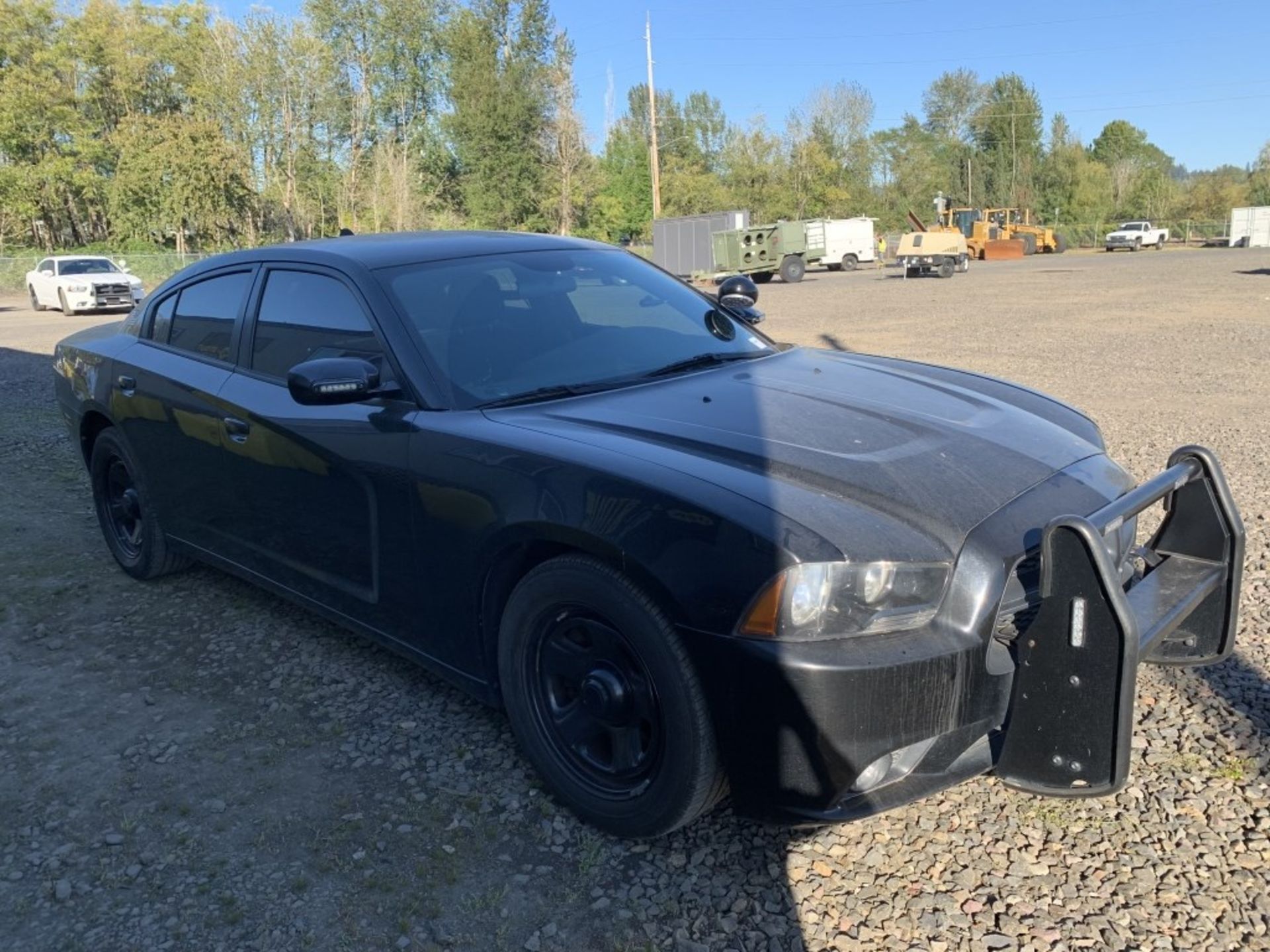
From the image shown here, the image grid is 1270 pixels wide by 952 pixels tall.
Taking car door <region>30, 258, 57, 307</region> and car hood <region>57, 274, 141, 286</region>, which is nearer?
car hood <region>57, 274, 141, 286</region>

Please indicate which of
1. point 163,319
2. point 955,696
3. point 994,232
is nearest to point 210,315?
point 163,319

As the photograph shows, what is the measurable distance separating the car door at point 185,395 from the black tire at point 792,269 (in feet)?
113

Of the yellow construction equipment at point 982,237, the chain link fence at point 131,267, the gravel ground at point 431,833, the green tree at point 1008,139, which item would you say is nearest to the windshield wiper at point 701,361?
the gravel ground at point 431,833

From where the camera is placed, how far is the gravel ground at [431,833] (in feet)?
7.88

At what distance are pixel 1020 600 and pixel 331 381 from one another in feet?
6.70

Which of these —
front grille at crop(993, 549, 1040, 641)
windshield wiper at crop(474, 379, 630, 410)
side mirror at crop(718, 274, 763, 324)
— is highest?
side mirror at crop(718, 274, 763, 324)

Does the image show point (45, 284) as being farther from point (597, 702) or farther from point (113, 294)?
point (597, 702)

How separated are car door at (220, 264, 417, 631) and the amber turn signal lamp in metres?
1.30

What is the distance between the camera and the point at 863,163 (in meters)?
69.7

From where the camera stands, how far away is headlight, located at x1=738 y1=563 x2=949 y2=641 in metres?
2.25

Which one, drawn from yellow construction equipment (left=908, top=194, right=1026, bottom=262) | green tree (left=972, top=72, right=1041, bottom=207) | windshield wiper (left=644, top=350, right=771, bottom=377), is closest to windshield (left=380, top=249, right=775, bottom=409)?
windshield wiper (left=644, top=350, right=771, bottom=377)

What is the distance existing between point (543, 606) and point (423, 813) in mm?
732

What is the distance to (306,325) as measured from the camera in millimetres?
3680

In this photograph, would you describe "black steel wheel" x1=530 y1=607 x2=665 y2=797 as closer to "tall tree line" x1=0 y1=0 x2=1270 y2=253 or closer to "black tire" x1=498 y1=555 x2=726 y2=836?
"black tire" x1=498 y1=555 x2=726 y2=836
